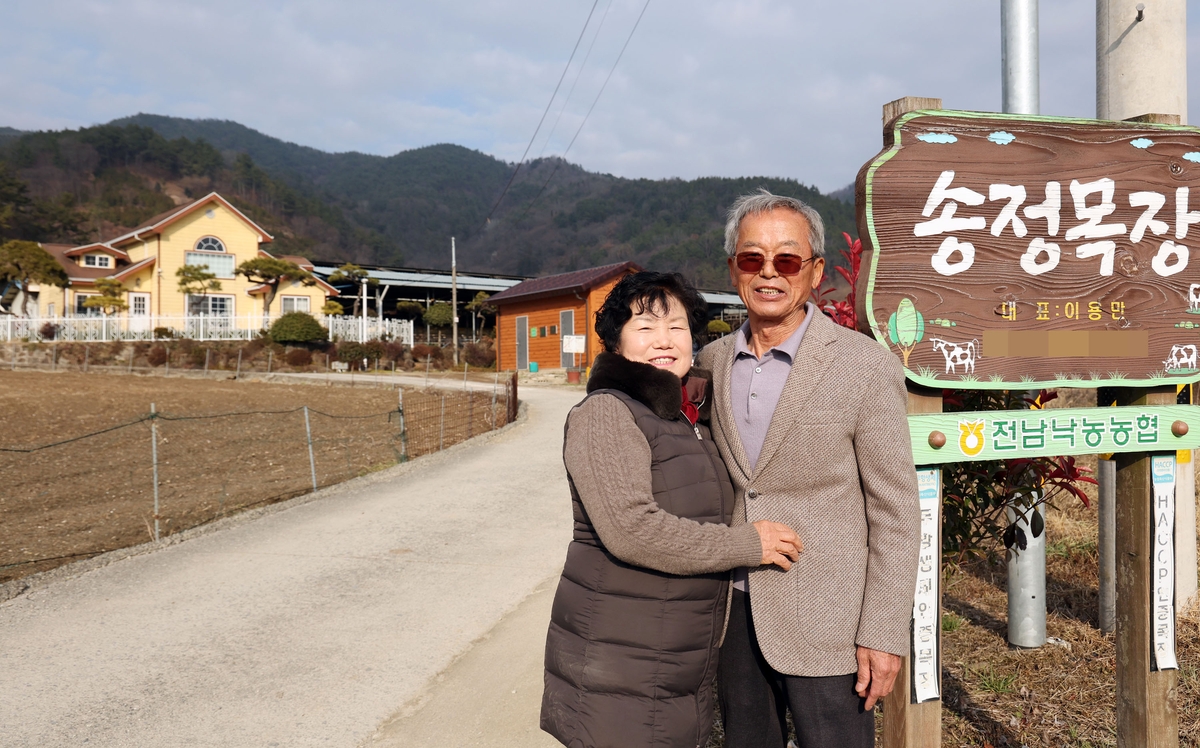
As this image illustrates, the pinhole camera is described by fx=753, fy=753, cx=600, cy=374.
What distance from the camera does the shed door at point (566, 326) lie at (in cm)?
2952

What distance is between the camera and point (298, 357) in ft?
99.8

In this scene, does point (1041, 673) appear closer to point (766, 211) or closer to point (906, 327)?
point (906, 327)

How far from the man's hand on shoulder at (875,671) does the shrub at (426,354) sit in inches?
1268

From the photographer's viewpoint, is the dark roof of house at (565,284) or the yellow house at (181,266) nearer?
the dark roof of house at (565,284)

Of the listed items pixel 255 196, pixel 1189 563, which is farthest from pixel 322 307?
pixel 255 196

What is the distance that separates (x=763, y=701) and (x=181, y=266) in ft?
134

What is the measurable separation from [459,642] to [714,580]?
8.71ft

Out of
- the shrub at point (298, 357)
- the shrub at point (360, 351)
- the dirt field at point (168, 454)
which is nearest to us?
the dirt field at point (168, 454)

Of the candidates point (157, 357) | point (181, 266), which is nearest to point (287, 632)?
point (157, 357)

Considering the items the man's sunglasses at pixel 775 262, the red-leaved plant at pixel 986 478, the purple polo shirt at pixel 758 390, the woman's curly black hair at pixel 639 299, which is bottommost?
the red-leaved plant at pixel 986 478

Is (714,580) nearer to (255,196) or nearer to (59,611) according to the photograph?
(59,611)

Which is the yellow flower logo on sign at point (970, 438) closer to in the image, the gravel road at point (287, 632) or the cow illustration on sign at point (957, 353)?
the cow illustration on sign at point (957, 353)

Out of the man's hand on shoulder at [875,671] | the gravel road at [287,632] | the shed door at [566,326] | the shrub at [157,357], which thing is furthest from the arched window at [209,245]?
the man's hand on shoulder at [875,671]

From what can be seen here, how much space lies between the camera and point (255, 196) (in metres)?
107
